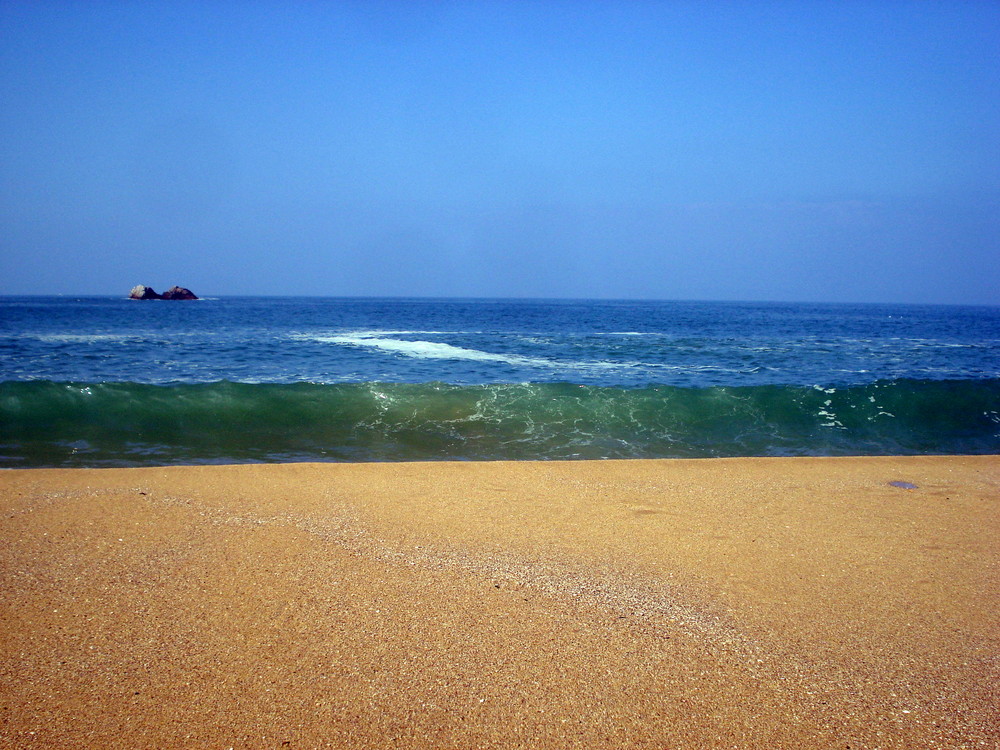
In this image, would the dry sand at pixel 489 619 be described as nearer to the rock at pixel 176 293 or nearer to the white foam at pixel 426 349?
the white foam at pixel 426 349

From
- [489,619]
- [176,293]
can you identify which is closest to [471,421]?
[489,619]

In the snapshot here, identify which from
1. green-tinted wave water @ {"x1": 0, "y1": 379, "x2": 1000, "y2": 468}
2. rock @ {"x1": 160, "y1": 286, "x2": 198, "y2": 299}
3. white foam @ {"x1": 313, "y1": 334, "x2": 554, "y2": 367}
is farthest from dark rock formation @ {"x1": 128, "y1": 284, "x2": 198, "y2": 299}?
green-tinted wave water @ {"x1": 0, "y1": 379, "x2": 1000, "y2": 468}

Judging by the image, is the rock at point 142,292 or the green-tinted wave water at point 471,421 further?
the rock at point 142,292

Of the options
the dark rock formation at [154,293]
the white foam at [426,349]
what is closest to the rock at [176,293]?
the dark rock formation at [154,293]

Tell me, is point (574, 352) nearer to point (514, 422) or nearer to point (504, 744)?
point (514, 422)

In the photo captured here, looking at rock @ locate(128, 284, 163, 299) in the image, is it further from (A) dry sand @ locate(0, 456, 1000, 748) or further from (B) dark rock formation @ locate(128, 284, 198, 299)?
(A) dry sand @ locate(0, 456, 1000, 748)

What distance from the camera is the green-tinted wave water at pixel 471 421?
845 cm

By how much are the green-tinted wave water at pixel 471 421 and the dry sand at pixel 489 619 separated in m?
2.74

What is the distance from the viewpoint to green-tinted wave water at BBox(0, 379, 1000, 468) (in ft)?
27.7

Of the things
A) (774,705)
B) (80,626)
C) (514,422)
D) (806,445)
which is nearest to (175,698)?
(80,626)

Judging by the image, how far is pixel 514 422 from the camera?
1026cm

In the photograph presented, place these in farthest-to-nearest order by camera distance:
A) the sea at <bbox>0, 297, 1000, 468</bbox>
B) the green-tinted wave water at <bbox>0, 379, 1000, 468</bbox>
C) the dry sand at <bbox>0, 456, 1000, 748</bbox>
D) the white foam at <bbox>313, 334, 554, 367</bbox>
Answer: the white foam at <bbox>313, 334, 554, 367</bbox>
the sea at <bbox>0, 297, 1000, 468</bbox>
the green-tinted wave water at <bbox>0, 379, 1000, 468</bbox>
the dry sand at <bbox>0, 456, 1000, 748</bbox>

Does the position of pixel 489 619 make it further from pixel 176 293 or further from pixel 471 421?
pixel 176 293

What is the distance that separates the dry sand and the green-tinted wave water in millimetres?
2745
